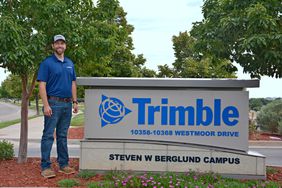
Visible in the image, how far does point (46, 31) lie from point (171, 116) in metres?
2.70

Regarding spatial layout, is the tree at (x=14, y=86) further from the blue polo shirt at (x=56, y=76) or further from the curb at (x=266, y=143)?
the blue polo shirt at (x=56, y=76)

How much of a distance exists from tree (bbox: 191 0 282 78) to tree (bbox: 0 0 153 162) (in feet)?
6.18

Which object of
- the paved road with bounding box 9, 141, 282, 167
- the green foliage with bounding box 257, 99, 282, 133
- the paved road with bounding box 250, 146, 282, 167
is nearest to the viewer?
the paved road with bounding box 250, 146, 282, 167

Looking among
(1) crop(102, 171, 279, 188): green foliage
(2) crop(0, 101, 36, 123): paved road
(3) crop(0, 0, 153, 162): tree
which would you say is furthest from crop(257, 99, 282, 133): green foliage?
(2) crop(0, 101, 36, 123): paved road

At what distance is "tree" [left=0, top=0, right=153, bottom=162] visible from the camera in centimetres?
636

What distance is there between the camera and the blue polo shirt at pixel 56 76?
6148 millimetres

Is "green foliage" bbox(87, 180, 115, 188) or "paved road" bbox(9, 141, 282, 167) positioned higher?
"green foliage" bbox(87, 180, 115, 188)

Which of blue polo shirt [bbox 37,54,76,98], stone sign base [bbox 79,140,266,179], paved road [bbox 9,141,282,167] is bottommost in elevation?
paved road [bbox 9,141,282,167]

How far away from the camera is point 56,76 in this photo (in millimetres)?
6215

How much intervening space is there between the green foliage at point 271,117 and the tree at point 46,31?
11788mm

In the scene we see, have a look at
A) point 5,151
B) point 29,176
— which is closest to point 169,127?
point 29,176

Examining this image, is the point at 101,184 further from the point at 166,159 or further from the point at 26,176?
the point at 26,176

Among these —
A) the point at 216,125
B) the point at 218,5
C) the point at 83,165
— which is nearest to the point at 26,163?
the point at 83,165

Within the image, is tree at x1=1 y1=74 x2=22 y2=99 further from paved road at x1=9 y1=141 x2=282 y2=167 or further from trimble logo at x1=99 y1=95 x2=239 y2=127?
trimble logo at x1=99 y1=95 x2=239 y2=127
